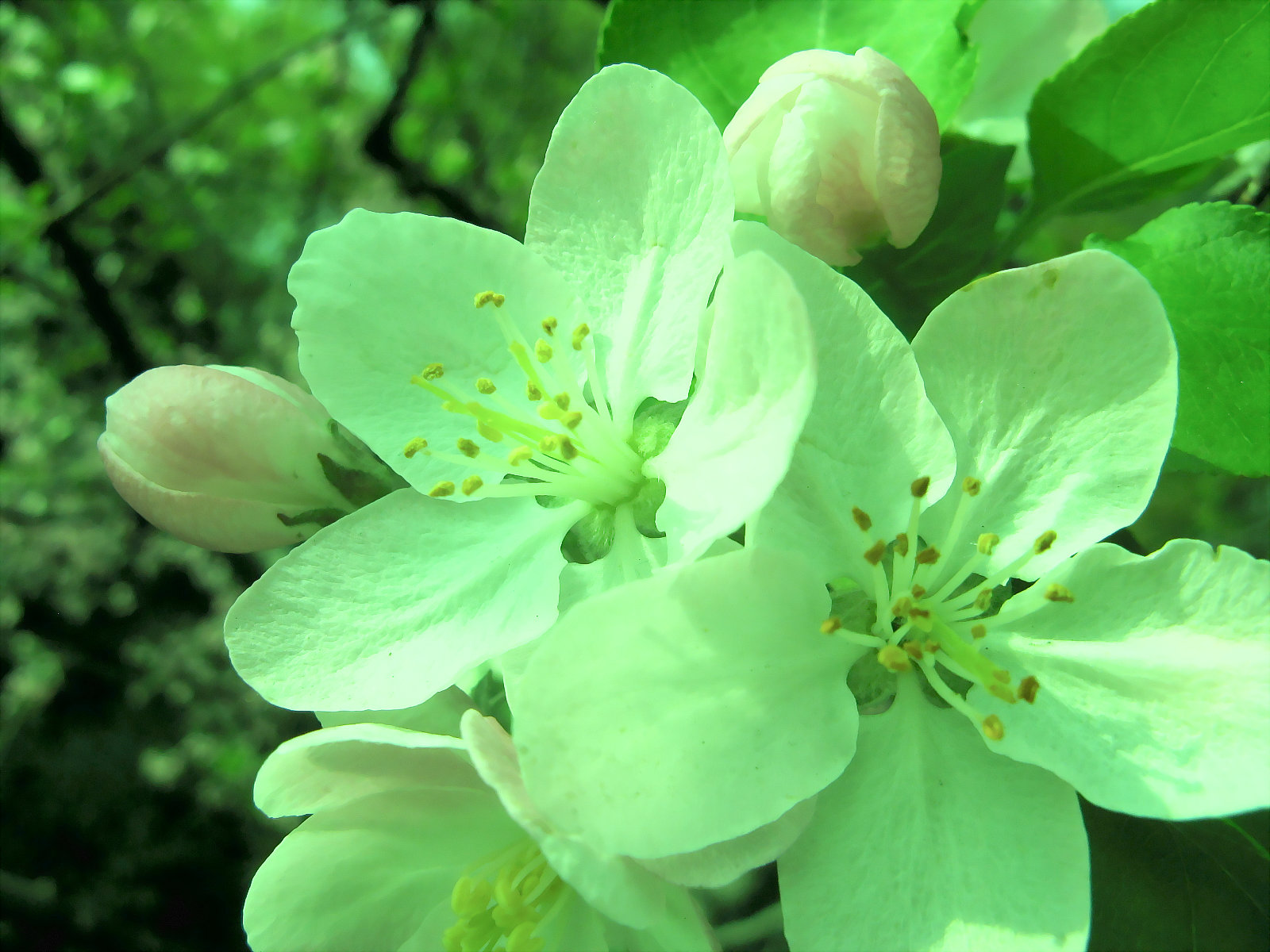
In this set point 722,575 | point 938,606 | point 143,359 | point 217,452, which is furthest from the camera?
point 143,359

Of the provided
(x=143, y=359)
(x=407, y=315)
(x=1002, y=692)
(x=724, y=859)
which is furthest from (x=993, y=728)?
(x=143, y=359)

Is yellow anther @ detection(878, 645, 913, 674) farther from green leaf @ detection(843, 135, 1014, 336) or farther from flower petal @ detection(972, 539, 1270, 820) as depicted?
green leaf @ detection(843, 135, 1014, 336)

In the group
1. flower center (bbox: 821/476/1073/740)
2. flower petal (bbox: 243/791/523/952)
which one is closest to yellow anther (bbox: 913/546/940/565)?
flower center (bbox: 821/476/1073/740)

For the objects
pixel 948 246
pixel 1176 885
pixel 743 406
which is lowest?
pixel 1176 885

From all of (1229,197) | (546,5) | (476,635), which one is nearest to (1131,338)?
(476,635)

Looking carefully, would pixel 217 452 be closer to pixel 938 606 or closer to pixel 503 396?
pixel 503 396

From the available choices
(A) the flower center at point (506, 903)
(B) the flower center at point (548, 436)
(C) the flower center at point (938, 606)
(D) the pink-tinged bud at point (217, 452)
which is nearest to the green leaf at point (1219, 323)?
(C) the flower center at point (938, 606)
